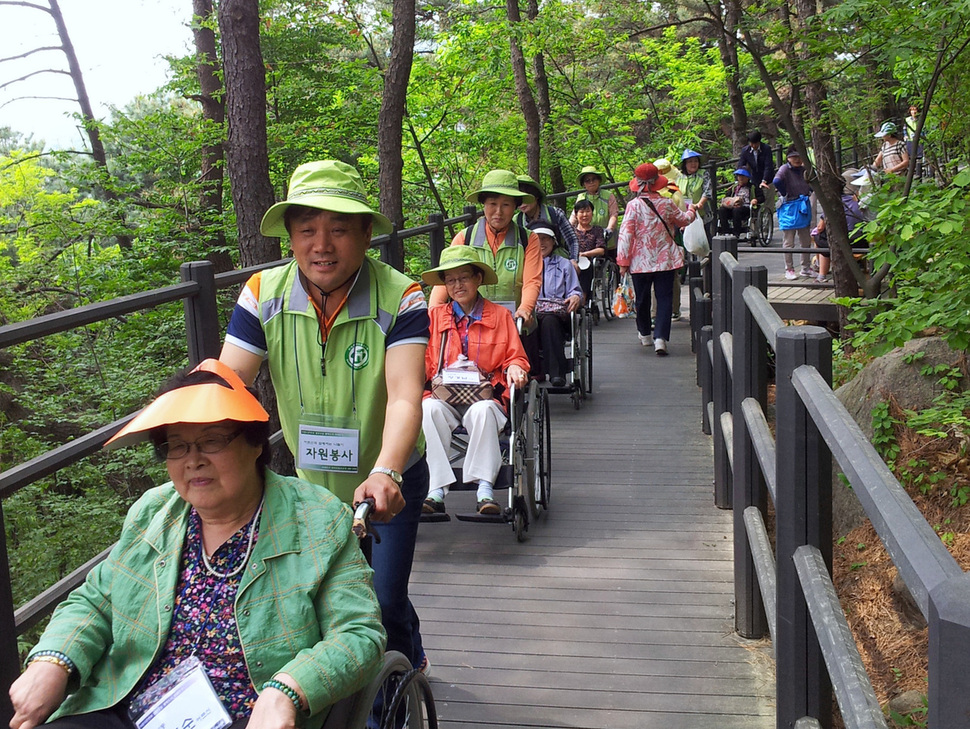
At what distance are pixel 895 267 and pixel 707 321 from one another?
2.21m

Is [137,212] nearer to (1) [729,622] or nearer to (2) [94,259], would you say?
(2) [94,259]

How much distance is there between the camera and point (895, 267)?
682 cm

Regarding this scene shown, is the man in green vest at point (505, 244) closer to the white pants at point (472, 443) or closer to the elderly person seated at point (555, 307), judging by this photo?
the elderly person seated at point (555, 307)

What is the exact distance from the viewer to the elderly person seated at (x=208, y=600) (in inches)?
88.2

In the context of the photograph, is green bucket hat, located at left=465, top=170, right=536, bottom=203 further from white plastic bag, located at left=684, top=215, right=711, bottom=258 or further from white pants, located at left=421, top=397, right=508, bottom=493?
white plastic bag, located at left=684, top=215, right=711, bottom=258

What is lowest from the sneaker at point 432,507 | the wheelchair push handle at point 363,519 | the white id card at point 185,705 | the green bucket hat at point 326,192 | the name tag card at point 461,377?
the sneaker at point 432,507

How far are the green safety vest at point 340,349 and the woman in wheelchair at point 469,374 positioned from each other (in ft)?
7.53

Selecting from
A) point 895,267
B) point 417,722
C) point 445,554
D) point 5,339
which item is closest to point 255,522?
point 417,722

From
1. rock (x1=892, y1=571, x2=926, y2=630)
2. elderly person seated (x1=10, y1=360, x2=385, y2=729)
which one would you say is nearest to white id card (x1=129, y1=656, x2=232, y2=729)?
elderly person seated (x1=10, y1=360, x2=385, y2=729)

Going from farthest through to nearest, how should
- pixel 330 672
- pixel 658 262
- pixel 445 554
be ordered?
pixel 658 262 < pixel 445 554 < pixel 330 672

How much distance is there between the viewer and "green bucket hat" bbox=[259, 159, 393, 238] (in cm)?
280

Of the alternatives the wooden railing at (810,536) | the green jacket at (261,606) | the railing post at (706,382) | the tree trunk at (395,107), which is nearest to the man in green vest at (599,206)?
the tree trunk at (395,107)

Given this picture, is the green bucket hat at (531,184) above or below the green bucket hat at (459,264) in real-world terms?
above

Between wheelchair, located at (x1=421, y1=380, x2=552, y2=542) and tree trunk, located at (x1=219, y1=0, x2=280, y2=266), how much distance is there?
6.27 feet
